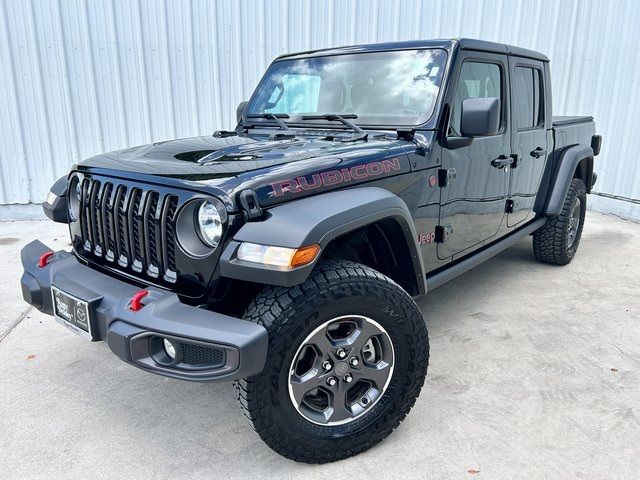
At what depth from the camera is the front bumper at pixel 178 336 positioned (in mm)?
1785

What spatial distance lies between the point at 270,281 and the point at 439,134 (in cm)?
150

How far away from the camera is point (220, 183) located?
6.55 ft

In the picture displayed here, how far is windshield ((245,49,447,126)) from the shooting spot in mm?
2934

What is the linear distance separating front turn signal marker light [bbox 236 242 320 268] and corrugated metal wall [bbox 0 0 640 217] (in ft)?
17.1

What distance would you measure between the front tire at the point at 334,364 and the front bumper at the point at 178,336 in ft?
0.41

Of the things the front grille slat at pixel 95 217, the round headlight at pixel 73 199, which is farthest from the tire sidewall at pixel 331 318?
the round headlight at pixel 73 199

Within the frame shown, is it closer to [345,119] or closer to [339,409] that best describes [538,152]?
[345,119]

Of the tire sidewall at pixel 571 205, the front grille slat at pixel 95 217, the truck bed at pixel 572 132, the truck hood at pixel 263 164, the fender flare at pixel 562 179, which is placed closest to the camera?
the truck hood at pixel 263 164

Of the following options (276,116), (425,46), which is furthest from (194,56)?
(425,46)

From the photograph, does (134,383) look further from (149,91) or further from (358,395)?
(149,91)

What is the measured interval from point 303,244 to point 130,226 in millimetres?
855

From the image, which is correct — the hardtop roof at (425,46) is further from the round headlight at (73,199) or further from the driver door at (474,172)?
the round headlight at (73,199)

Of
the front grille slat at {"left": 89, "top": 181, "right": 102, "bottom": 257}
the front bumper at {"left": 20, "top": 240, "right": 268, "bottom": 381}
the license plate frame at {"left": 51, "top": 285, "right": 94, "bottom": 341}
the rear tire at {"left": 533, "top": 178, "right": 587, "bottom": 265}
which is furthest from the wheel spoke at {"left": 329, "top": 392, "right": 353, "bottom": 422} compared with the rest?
the rear tire at {"left": 533, "top": 178, "right": 587, "bottom": 265}

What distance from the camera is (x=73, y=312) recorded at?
2.18 m
